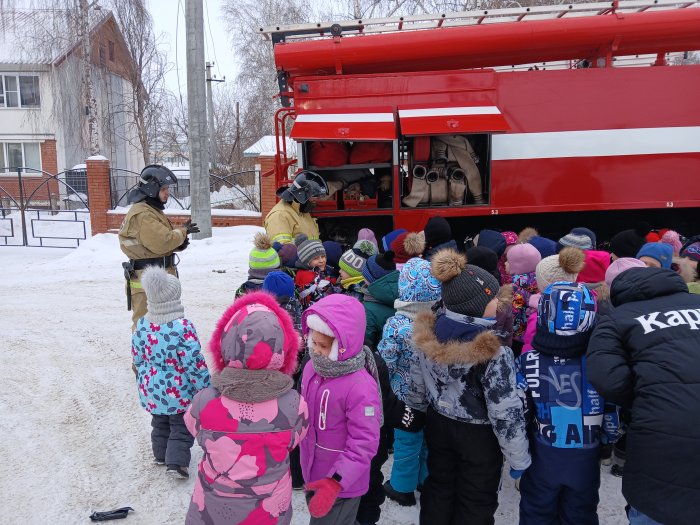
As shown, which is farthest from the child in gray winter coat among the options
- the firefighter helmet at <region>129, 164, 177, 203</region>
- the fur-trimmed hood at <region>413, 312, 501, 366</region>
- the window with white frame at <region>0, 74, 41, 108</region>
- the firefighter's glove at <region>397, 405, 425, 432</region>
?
the window with white frame at <region>0, 74, 41, 108</region>

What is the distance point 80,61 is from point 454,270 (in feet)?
72.2

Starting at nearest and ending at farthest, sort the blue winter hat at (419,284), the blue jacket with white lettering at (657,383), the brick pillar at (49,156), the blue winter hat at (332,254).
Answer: the blue jacket with white lettering at (657,383) < the blue winter hat at (419,284) < the blue winter hat at (332,254) < the brick pillar at (49,156)

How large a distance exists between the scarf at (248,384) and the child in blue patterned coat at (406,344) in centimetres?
90

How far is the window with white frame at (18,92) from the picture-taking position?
87.9 ft

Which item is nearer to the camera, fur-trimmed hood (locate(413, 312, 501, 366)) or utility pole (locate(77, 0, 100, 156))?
fur-trimmed hood (locate(413, 312, 501, 366))

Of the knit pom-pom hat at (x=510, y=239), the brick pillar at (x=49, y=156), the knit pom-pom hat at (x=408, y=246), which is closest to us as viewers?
the knit pom-pom hat at (x=408, y=246)

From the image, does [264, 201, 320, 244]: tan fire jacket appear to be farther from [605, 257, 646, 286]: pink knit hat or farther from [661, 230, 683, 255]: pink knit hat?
[661, 230, 683, 255]: pink knit hat

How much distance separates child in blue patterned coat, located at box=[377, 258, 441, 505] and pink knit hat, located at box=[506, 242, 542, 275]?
3.24 feet

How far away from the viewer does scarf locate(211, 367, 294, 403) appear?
2.23 metres

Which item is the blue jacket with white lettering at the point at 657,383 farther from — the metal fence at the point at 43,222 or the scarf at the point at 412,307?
the metal fence at the point at 43,222

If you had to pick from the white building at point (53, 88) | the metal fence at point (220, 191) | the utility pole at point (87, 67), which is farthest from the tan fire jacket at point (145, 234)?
the white building at point (53, 88)

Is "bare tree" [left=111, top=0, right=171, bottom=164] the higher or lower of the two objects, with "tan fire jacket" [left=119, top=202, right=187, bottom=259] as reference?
higher

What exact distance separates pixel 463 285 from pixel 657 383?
0.87 meters

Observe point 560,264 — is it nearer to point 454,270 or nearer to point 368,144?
point 454,270
